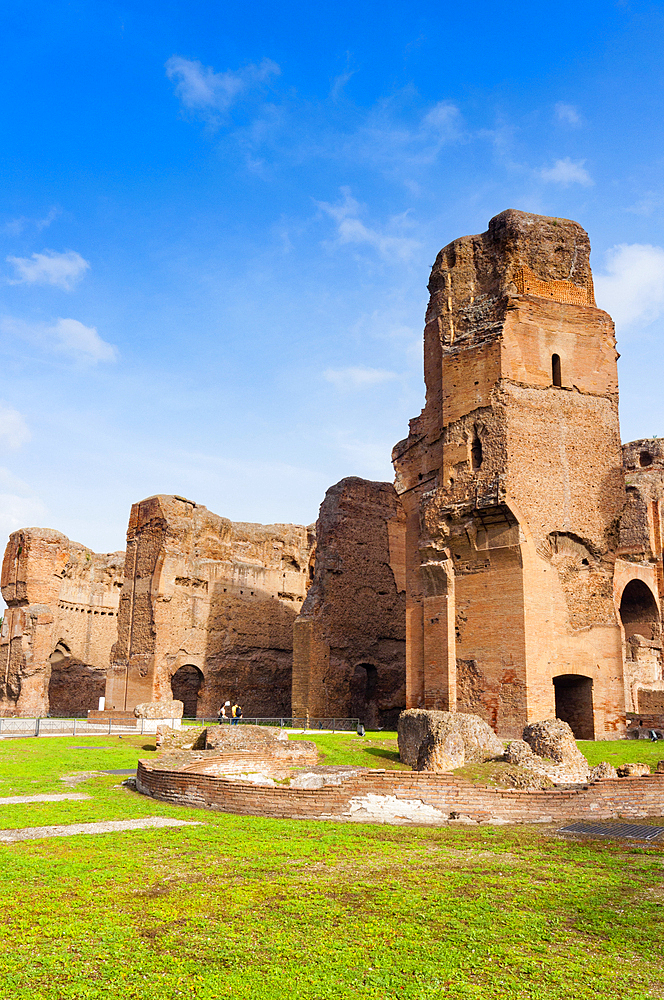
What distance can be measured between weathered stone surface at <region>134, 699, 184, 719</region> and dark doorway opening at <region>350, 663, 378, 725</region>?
5897 mm

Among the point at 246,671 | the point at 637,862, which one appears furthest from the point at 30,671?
the point at 637,862

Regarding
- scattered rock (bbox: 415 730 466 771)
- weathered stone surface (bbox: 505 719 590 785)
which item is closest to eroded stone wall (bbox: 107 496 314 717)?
scattered rock (bbox: 415 730 466 771)

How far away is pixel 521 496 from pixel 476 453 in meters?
1.57

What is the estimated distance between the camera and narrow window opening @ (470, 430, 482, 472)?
60.1 ft

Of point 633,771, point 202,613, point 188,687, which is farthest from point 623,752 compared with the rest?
point 188,687

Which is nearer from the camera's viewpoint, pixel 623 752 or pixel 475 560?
pixel 623 752

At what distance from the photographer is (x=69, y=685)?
3188 cm

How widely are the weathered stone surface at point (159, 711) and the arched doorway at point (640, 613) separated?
626 inches

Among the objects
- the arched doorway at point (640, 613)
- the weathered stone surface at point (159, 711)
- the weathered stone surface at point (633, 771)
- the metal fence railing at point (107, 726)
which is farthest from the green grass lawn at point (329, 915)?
the arched doorway at point (640, 613)

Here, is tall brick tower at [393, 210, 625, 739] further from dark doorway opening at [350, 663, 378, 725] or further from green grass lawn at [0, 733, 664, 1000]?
green grass lawn at [0, 733, 664, 1000]

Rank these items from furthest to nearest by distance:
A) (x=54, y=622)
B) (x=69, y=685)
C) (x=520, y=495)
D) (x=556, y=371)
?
(x=69, y=685) < (x=54, y=622) < (x=556, y=371) < (x=520, y=495)

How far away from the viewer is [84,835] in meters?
6.74

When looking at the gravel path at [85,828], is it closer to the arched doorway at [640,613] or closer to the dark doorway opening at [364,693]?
the dark doorway opening at [364,693]

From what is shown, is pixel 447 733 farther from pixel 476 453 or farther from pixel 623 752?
pixel 476 453
